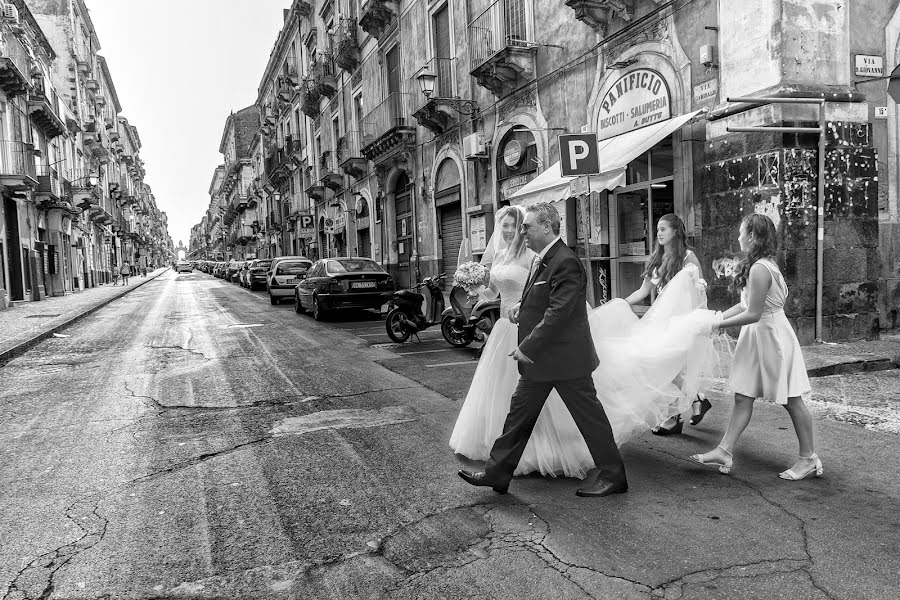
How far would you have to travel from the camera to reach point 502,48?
1421 centimetres

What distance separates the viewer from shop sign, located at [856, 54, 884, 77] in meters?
8.86

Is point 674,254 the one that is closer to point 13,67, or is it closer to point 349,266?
point 349,266

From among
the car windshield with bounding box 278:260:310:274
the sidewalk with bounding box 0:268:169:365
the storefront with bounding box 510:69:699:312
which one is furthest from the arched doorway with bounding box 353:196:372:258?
the storefront with bounding box 510:69:699:312

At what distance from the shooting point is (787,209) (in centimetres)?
838

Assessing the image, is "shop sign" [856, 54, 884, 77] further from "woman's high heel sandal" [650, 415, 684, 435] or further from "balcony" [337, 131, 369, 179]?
"balcony" [337, 131, 369, 179]

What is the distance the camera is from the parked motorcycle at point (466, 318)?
9852mm

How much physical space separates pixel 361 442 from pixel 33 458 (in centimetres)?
236

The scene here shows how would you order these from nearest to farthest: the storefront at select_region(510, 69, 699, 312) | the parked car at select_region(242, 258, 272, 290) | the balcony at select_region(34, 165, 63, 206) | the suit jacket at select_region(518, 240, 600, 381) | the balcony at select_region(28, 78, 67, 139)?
the suit jacket at select_region(518, 240, 600, 381)
the storefront at select_region(510, 69, 699, 312)
the balcony at select_region(34, 165, 63, 206)
the balcony at select_region(28, 78, 67, 139)
the parked car at select_region(242, 258, 272, 290)

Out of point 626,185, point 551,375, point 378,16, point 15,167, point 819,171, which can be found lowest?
point 551,375

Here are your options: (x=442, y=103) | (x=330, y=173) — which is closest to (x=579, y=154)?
(x=442, y=103)

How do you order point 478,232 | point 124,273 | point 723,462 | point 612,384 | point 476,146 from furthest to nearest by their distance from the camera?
point 124,273, point 478,232, point 476,146, point 612,384, point 723,462

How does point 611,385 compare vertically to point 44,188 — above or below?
below

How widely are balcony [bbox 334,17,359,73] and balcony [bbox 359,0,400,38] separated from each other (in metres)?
2.01

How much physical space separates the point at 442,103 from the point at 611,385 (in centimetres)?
1476
